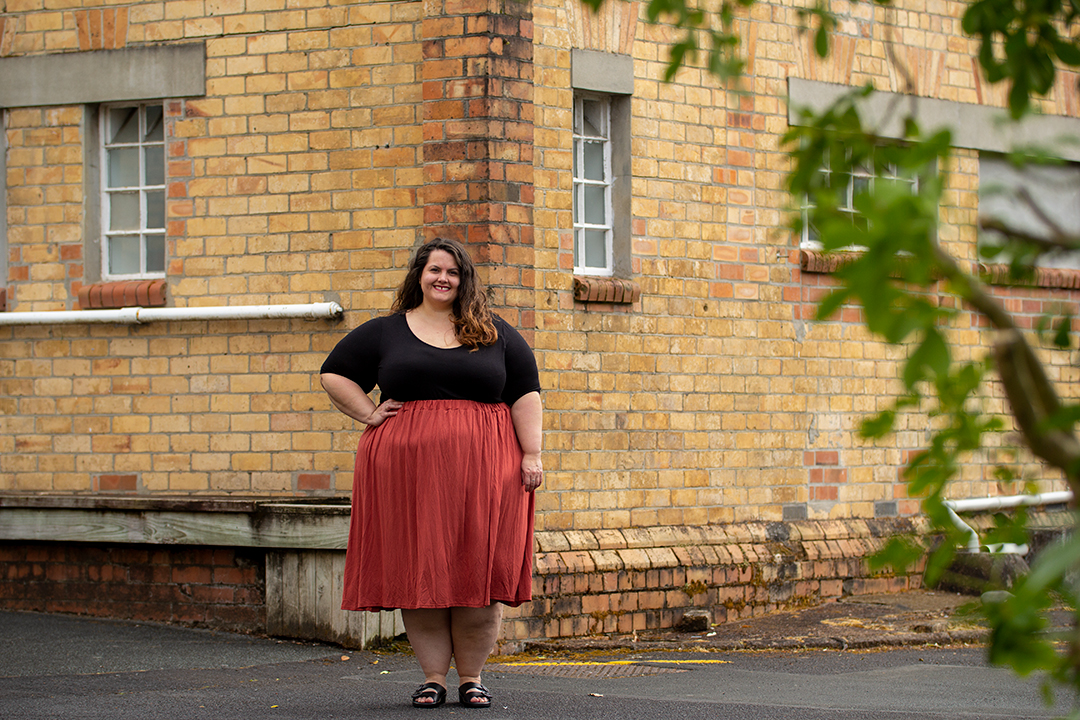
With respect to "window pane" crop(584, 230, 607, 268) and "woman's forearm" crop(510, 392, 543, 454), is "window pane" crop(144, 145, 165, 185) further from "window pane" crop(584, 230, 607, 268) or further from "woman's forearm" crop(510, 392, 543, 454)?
"woman's forearm" crop(510, 392, 543, 454)

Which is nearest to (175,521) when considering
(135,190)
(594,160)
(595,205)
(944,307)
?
(135,190)

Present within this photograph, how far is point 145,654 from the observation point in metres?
6.41

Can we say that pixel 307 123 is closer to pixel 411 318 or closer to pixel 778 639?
pixel 411 318

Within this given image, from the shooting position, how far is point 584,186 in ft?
25.7

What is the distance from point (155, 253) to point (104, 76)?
1.14 metres

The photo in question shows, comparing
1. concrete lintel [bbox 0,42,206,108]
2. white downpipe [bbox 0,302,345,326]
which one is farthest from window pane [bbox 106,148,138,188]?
white downpipe [bbox 0,302,345,326]

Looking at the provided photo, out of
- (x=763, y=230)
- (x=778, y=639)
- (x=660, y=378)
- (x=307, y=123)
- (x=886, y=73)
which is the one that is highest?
(x=886, y=73)

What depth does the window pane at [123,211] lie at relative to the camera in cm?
798

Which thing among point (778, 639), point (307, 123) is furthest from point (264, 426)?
point (778, 639)

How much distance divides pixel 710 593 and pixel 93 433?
3.94m

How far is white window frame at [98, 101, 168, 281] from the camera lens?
312 inches

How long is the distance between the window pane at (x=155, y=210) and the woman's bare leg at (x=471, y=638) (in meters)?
3.93

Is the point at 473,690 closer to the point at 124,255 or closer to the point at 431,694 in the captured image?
the point at 431,694

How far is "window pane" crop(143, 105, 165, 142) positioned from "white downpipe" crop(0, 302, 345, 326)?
1136 mm
